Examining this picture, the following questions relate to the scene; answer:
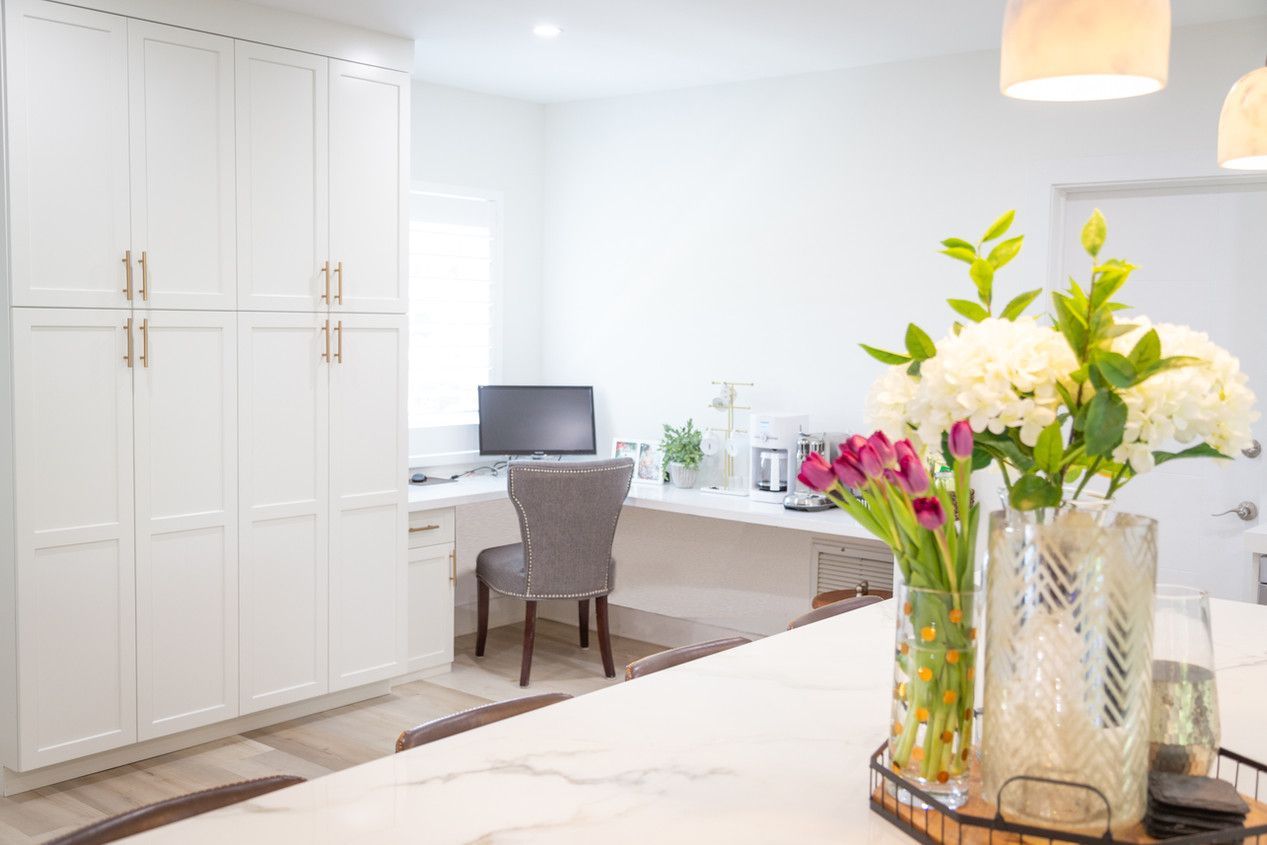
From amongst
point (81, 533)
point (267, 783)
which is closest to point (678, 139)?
point (81, 533)

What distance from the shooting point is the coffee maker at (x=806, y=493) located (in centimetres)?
443

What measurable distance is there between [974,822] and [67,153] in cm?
325

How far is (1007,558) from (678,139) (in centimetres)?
426

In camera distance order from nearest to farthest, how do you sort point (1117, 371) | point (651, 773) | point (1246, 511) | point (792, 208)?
point (1117, 371)
point (651, 773)
point (1246, 511)
point (792, 208)

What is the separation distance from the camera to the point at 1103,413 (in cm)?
114

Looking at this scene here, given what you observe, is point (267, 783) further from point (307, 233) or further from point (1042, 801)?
point (307, 233)

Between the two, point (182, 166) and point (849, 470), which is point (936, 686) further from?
point (182, 166)

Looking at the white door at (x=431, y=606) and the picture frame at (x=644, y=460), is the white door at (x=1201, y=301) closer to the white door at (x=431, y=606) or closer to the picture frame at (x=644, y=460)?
the picture frame at (x=644, y=460)

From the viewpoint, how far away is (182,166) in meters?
3.70

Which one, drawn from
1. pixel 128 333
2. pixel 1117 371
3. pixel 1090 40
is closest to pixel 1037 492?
pixel 1117 371

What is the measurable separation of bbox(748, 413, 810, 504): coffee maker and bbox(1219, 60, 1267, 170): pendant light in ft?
9.67

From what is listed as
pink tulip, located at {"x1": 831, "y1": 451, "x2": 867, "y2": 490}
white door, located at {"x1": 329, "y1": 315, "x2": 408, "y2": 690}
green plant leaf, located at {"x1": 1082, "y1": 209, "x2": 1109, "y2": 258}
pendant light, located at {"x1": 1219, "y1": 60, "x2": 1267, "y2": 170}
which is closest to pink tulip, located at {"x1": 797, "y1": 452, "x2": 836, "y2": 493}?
pink tulip, located at {"x1": 831, "y1": 451, "x2": 867, "y2": 490}

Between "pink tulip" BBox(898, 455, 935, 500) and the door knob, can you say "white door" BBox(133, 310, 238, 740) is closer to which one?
"pink tulip" BBox(898, 455, 935, 500)

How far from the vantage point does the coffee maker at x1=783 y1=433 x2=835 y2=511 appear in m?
4.43
